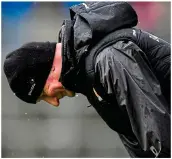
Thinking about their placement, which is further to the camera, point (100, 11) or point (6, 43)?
point (6, 43)

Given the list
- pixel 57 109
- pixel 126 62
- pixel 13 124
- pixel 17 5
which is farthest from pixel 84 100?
pixel 126 62

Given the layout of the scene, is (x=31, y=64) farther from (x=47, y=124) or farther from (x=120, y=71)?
(x=47, y=124)

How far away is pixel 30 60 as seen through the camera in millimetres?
2855

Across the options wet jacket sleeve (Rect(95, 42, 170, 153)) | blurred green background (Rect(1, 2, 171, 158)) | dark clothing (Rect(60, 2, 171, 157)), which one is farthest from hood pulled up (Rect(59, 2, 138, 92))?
blurred green background (Rect(1, 2, 171, 158))

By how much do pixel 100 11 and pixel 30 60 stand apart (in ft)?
1.42

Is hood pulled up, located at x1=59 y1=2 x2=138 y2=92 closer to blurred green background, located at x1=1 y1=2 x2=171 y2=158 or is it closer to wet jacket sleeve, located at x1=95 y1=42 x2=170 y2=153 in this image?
wet jacket sleeve, located at x1=95 y1=42 x2=170 y2=153

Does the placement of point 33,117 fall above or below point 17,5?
below

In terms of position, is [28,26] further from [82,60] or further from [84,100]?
[82,60]

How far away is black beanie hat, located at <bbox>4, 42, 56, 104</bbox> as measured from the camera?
2855 mm

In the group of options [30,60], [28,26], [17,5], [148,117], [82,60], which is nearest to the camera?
[148,117]

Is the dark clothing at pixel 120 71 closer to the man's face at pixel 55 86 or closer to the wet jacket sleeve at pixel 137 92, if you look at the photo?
the wet jacket sleeve at pixel 137 92

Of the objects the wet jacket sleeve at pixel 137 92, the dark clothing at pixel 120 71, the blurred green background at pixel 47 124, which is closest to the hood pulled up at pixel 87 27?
the dark clothing at pixel 120 71

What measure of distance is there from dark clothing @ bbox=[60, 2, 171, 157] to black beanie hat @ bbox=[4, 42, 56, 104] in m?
0.13

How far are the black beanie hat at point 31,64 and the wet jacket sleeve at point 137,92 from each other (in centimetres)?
42
